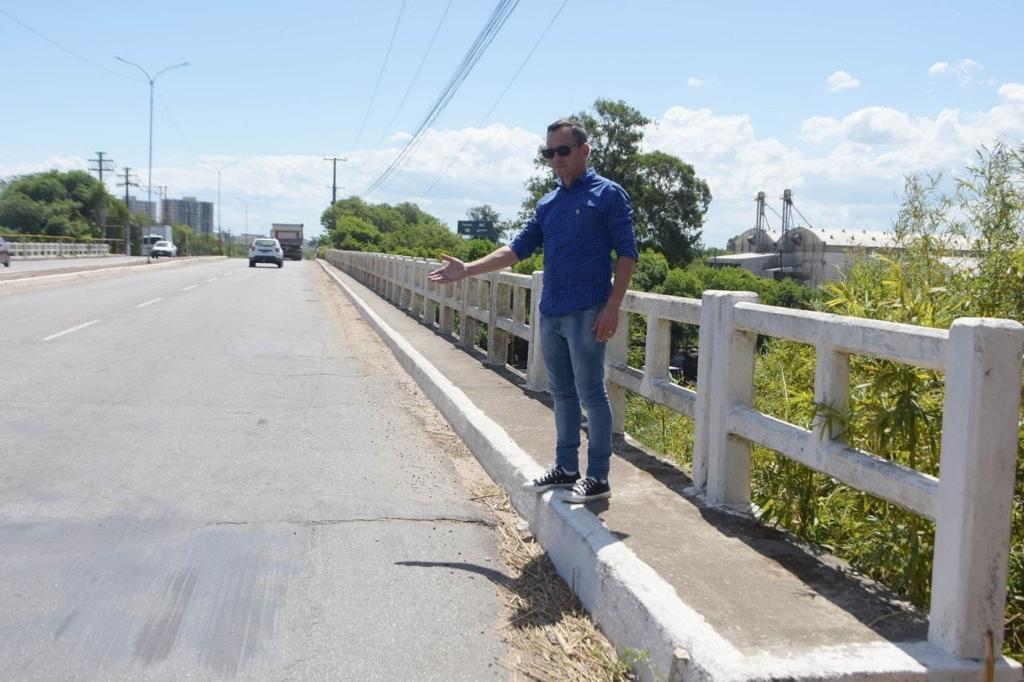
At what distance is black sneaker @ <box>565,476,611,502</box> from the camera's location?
4.91m

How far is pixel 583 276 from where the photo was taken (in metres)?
4.81

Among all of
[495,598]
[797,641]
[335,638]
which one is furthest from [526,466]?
[797,641]

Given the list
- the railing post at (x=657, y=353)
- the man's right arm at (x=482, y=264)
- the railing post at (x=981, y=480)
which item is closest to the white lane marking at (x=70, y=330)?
the man's right arm at (x=482, y=264)

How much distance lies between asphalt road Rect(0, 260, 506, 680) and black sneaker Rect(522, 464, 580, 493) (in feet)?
1.47

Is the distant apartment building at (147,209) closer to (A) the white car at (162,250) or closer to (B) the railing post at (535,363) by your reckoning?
(A) the white car at (162,250)

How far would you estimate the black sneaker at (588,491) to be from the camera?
4.91 meters

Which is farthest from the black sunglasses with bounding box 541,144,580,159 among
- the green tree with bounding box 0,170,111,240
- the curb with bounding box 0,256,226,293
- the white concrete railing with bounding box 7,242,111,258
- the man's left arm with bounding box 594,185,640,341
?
the green tree with bounding box 0,170,111,240

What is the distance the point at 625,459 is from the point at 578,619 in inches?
86.4

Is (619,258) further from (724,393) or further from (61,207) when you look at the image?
(61,207)

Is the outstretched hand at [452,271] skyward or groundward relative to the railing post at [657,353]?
skyward

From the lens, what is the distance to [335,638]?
148 inches

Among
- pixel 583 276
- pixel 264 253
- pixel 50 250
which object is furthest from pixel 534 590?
pixel 50 250

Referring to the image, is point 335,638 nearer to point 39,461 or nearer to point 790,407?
point 790,407

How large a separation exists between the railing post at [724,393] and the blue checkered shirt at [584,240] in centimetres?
61
